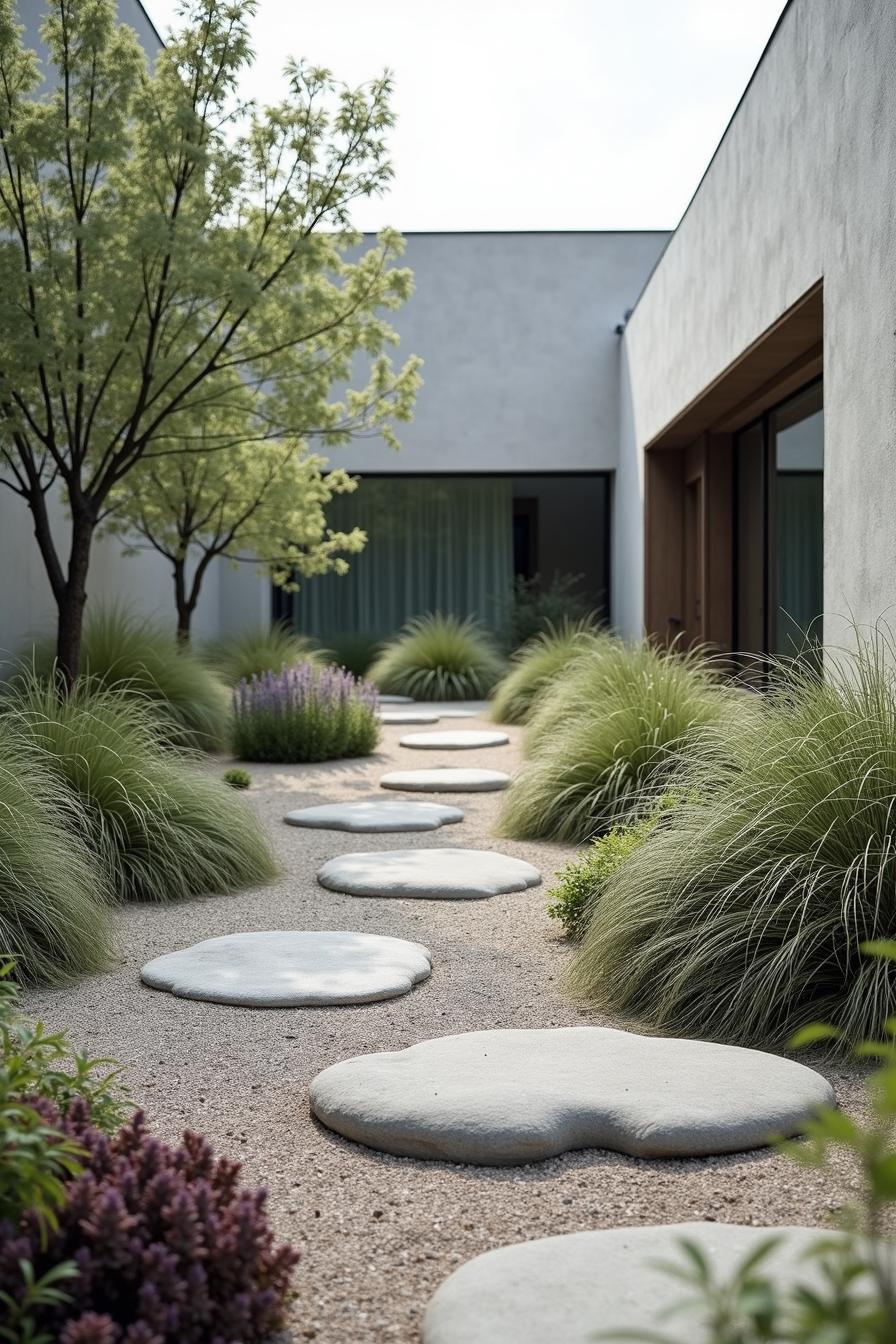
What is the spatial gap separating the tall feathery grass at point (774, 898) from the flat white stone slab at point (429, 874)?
→ 1.02 meters

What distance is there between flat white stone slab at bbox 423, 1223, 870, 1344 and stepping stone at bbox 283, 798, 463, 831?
3703 millimetres

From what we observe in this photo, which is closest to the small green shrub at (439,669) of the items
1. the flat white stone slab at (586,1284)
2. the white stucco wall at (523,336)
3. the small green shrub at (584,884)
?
the white stucco wall at (523,336)

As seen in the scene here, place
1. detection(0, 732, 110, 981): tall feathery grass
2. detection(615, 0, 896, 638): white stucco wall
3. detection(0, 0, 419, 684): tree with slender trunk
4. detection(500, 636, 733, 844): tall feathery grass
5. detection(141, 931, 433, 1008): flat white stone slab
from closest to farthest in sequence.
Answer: detection(141, 931, 433, 1008): flat white stone slab
detection(0, 732, 110, 981): tall feathery grass
detection(615, 0, 896, 638): white stucco wall
detection(500, 636, 733, 844): tall feathery grass
detection(0, 0, 419, 684): tree with slender trunk

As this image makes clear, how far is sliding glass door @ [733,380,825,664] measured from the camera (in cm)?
653

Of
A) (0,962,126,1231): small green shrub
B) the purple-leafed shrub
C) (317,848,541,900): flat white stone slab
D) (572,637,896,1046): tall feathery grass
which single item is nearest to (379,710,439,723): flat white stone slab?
(317,848,541,900): flat white stone slab

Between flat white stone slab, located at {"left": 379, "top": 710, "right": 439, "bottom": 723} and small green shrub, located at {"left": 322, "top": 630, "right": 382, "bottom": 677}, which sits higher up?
small green shrub, located at {"left": 322, "top": 630, "right": 382, "bottom": 677}

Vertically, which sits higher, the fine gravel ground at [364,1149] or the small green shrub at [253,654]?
the small green shrub at [253,654]

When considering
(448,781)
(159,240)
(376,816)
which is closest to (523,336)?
(448,781)

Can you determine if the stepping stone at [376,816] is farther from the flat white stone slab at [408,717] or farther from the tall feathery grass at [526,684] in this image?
the flat white stone slab at [408,717]

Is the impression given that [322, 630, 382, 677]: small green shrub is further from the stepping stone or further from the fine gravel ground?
the fine gravel ground

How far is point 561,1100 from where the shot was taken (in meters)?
2.26

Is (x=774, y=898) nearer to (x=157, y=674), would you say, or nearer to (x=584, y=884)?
(x=584, y=884)

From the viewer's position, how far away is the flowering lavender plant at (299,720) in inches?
312

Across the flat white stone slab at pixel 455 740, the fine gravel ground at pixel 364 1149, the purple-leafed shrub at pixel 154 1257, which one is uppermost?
the purple-leafed shrub at pixel 154 1257
